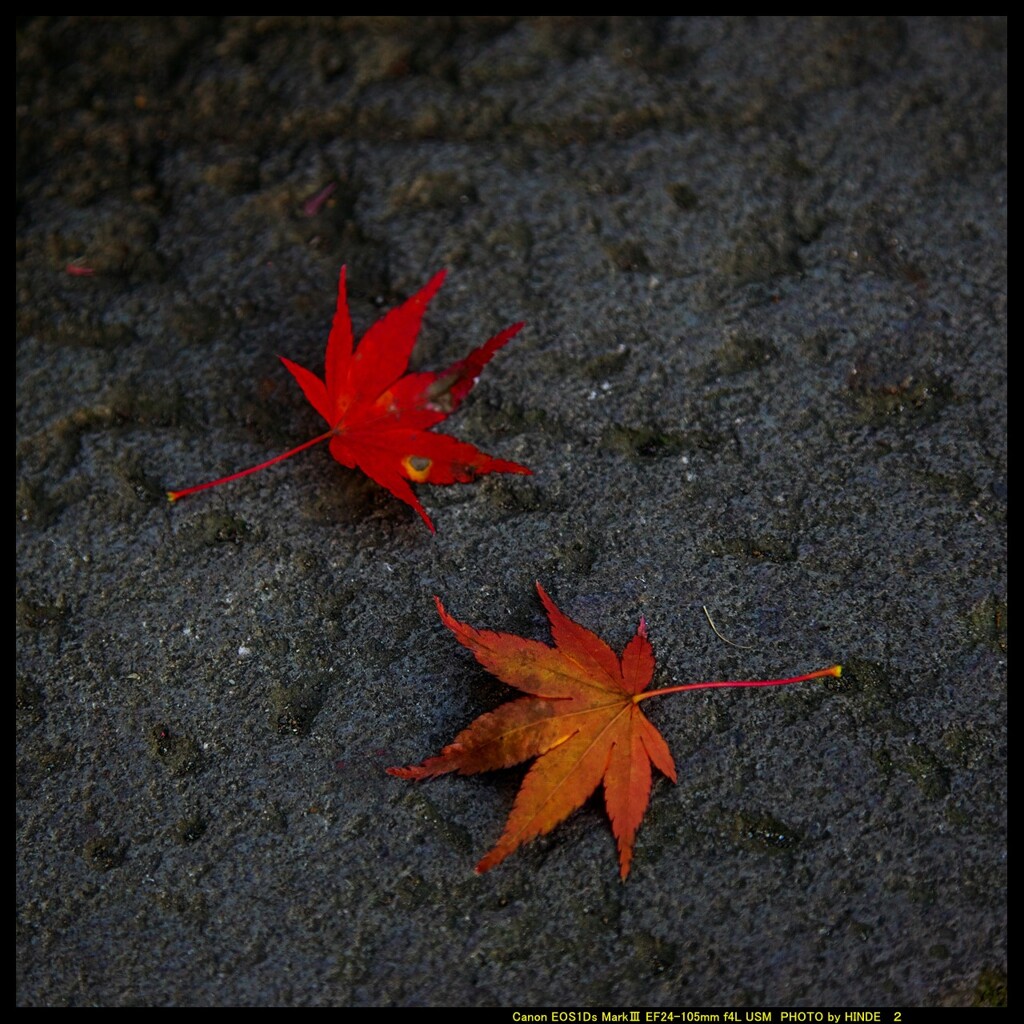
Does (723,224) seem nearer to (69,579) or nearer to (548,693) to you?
(548,693)

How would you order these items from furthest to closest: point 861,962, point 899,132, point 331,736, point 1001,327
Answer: point 899,132 → point 1001,327 → point 331,736 → point 861,962

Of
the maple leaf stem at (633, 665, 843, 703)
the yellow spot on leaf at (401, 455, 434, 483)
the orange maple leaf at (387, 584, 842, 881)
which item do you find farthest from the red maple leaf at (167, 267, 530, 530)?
the maple leaf stem at (633, 665, 843, 703)

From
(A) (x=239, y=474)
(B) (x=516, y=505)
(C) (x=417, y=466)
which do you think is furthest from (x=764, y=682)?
(A) (x=239, y=474)

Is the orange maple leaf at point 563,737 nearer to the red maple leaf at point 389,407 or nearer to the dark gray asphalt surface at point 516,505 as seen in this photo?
the dark gray asphalt surface at point 516,505

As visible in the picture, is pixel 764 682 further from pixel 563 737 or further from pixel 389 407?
pixel 389 407

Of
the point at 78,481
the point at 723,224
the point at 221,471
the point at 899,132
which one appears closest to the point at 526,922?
the point at 221,471
